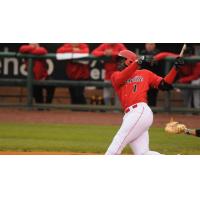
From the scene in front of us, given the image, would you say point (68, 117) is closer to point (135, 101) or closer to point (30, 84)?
point (30, 84)

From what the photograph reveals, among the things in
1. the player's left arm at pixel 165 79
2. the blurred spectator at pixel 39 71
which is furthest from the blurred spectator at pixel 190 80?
the blurred spectator at pixel 39 71

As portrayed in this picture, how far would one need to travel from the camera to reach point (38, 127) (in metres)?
8.04

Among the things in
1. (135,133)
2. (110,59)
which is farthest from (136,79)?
(110,59)

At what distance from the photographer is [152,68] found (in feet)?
23.4

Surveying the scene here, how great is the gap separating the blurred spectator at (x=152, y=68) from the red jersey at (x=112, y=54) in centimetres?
25

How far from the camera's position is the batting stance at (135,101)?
6770 mm

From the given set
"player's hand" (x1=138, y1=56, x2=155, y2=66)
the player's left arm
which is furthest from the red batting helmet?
the player's left arm

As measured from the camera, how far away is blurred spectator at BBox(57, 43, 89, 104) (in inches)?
324

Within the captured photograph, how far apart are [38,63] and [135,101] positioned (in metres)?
2.02

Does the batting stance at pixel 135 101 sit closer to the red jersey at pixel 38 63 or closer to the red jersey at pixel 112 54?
the red jersey at pixel 112 54

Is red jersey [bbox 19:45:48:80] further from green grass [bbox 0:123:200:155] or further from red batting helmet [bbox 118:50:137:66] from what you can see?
red batting helmet [bbox 118:50:137:66]

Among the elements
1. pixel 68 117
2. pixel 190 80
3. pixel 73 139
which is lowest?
pixel 73 139

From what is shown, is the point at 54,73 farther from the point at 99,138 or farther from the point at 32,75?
the point at 99,138

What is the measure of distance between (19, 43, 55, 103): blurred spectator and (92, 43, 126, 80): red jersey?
0.64m
